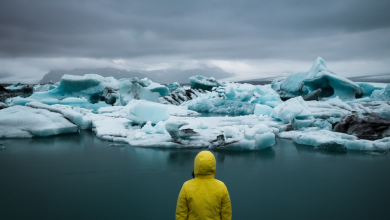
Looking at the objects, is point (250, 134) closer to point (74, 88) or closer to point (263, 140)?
point (263, 140)

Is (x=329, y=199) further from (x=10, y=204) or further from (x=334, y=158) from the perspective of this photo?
(x=10, y=204)

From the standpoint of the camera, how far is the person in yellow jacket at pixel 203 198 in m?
1.52

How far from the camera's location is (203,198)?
5.01 ft

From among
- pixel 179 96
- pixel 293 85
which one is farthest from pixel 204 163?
pixel 179 96

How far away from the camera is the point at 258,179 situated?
12.4 feet

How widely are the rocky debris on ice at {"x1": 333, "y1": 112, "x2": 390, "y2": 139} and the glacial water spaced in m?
1.71

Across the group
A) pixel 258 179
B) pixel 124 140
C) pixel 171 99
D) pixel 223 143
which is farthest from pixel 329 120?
pixel 171 99

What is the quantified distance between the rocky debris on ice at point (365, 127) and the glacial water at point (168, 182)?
1.71 m

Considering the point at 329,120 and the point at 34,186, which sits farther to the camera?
the point at 329,120

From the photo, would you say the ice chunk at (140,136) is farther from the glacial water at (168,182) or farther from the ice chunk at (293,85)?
the ice chunk at (293,85)

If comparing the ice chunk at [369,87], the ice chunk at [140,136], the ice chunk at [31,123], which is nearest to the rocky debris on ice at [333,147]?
the ice chunk at [140,136]

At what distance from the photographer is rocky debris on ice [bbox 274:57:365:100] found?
13930 millimetres

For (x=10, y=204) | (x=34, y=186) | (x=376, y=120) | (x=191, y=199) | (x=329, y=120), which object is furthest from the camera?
(x=329, y=120)

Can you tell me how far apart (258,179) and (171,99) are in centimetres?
1477
